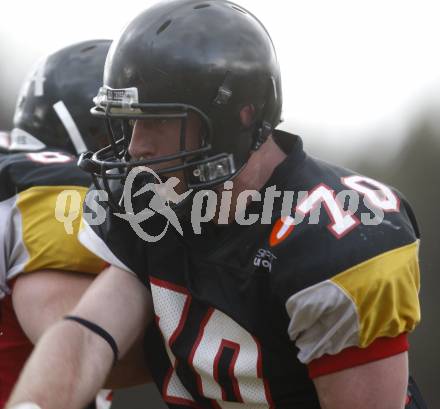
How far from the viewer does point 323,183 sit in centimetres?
233

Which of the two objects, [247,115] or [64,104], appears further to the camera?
[64,104]

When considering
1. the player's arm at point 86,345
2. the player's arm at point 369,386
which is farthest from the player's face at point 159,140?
the player's arm at point 369,386

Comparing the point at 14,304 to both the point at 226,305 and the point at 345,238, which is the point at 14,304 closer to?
the point at 226,305

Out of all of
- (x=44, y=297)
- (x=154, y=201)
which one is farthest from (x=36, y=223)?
(x=154, y=201)

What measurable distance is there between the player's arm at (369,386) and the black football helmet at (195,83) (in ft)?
1.84

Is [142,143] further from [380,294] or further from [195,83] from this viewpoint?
[380,294]

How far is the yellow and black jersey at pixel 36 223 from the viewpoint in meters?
2.62

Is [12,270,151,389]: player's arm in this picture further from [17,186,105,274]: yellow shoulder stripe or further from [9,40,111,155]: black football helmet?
[9,40,111,155]: black football helmet

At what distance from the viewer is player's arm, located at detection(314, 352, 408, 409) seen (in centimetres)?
209

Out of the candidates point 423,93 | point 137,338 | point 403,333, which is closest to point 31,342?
point 137,338

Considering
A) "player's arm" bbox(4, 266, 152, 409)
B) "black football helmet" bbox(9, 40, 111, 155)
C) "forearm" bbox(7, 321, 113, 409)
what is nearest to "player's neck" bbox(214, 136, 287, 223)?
"player's arm" bbox(4, 266, 152, 409)

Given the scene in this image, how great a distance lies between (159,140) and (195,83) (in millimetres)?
168

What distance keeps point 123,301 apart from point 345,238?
635mm

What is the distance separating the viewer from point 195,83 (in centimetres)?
233
